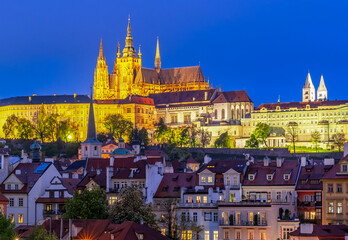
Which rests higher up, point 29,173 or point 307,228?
point 29,173

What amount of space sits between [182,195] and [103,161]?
23.4 meters

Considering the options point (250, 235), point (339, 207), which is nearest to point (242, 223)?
point (250, 235)

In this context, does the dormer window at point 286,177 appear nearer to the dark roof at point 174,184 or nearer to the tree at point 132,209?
the dark roof at point 174,184

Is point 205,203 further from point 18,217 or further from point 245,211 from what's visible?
point 18,217

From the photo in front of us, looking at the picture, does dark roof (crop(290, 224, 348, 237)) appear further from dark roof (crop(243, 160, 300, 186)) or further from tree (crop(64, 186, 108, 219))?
tree (crop(64, 186, 108, 219))

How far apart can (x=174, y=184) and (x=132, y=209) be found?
9011 mm

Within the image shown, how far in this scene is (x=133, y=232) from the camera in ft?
216

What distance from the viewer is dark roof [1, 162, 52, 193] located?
8544 cm

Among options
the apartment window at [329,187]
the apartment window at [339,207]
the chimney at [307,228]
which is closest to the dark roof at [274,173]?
the apartment window at [329,187]

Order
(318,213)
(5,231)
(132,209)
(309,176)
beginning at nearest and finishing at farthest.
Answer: (5,231)
(132,209)
(318,213)
(309,176)

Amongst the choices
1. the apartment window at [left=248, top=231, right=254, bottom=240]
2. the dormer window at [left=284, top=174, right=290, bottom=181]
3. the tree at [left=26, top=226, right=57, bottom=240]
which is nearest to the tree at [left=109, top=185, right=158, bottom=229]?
the apartment window at [left=248, top=231, right=254, bottom=240]

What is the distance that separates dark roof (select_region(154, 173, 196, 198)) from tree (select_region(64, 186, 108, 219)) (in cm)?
683

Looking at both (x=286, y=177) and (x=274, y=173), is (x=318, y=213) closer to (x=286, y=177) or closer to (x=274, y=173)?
(x=286, y=177)

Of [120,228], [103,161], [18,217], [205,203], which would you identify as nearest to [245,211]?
[205,203]
